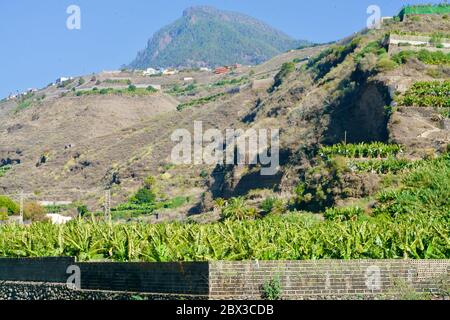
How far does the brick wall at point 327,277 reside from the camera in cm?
1808

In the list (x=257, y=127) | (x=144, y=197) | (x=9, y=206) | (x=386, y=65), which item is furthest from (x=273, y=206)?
(x=144, y=197)

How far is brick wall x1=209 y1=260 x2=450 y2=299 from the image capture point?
1808cm

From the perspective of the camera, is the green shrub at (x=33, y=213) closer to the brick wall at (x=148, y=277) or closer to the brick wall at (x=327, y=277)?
the brick wall at (x=148, y=277)

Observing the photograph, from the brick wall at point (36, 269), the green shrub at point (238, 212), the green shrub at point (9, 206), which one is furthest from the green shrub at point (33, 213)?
the brick wall at point (36, 269)

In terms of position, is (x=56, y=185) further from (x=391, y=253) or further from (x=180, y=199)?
(x=391, y=253)

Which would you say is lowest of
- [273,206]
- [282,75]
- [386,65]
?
[273,206]

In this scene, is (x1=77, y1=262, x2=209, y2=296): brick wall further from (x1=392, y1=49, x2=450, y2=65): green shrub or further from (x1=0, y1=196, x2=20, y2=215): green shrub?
(x1=0, y1=196, x2=20, y2=215): green shrub

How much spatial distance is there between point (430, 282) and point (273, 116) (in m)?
76.2

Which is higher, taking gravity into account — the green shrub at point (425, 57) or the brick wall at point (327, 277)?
the green shrub at point (425, 57)

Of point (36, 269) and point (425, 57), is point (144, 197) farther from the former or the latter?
point (36, 269)

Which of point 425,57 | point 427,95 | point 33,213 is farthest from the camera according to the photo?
point 33,213

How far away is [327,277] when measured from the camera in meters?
18.2

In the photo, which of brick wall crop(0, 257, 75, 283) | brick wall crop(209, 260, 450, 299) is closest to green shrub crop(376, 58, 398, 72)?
brick wall crop(0, 257, 75, 283)
